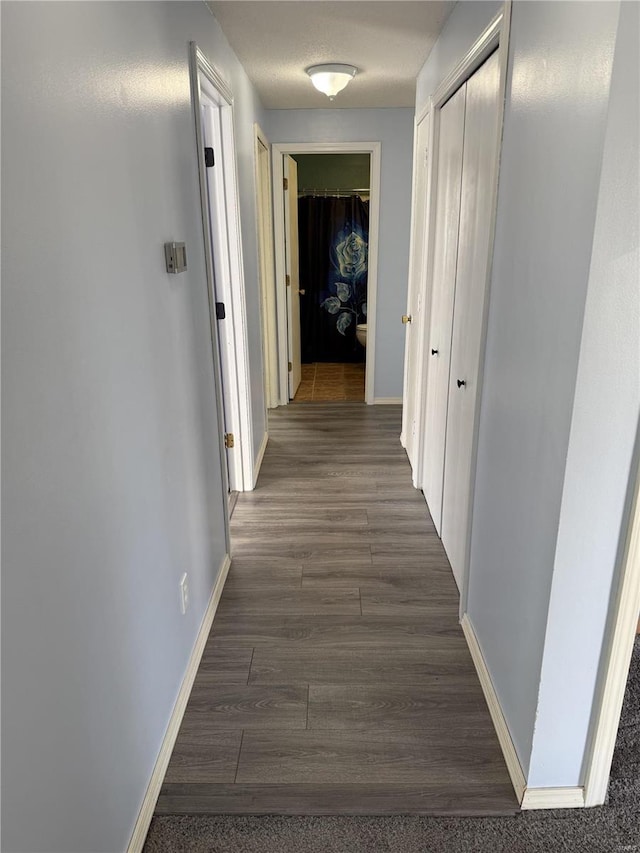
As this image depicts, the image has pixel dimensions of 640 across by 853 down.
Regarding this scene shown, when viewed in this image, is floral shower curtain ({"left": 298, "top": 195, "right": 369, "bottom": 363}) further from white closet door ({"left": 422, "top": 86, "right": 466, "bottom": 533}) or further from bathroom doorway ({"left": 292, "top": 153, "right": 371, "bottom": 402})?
white closet door ({"left": 422, "top": 86, "right": 466, "bottom": 533})

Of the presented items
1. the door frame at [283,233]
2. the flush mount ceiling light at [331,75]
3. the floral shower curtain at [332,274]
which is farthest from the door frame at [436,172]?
the floral shower curtain at [332,274]

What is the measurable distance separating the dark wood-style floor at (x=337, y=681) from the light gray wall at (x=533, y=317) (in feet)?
0.69

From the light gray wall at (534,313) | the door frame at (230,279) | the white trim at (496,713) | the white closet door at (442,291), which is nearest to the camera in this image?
the light gray wall at (534,313)

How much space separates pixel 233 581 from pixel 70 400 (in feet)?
5.60

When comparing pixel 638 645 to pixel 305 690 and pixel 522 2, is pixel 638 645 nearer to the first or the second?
pixel 305 690

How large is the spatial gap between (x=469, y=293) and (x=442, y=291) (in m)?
0.62

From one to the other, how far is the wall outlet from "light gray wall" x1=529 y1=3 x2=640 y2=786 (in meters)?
1.12


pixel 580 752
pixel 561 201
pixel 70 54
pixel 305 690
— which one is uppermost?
pixel 70 54

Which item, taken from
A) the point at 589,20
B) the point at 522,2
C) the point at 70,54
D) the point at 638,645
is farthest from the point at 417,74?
the point at 638,645

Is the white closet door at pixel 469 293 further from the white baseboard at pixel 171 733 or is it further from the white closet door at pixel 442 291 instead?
the white baseboard at pixel 171 733

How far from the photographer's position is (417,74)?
11.7 ft

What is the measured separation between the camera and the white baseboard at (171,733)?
1529mm

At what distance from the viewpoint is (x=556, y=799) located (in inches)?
63.7

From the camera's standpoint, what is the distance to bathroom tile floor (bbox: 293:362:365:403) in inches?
217
